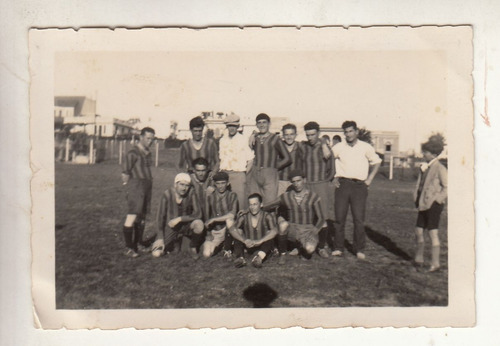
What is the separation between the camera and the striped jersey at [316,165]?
195 centimetres

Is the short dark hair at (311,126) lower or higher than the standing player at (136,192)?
higher

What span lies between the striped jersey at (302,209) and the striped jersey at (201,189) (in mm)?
302

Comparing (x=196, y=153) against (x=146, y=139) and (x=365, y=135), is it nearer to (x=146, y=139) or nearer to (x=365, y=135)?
(x=146, y=139)

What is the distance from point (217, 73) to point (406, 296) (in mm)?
1149

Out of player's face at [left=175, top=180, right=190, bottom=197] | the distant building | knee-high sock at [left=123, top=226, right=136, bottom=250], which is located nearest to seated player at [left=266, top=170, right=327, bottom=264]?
player's face at [left=175, top=180, right=190, bottom=197]

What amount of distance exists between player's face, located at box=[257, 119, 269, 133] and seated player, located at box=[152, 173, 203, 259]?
35 centimetres

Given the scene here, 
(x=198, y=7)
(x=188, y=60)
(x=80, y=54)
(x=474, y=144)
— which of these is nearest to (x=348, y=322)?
(x=474, y=144)

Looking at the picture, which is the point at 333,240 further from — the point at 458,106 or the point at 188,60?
the point at 188,60

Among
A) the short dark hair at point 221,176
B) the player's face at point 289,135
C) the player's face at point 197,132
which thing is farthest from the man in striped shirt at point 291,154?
the player's face at point 197,132

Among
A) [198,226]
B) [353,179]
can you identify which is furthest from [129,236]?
[353,179]

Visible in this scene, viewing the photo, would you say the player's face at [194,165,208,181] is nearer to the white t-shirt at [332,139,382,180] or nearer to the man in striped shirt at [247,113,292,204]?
the man in striped shirt at [247,113,292,204]

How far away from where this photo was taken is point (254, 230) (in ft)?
6.41

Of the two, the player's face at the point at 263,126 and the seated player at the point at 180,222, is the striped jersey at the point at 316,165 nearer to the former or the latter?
the player's face at the point at 263,126

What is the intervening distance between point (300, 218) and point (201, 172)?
44 cm
